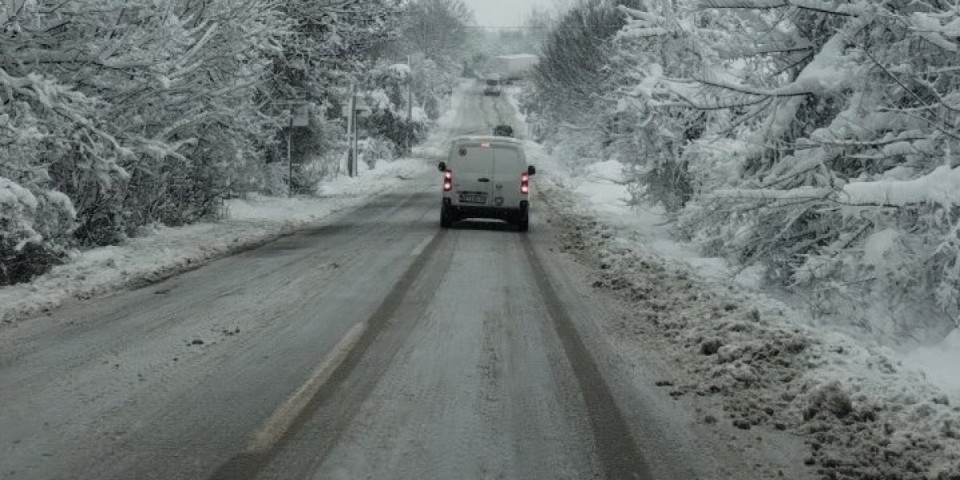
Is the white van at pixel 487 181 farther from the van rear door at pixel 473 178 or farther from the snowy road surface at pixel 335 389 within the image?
the snowy road surface at pixel 335 389

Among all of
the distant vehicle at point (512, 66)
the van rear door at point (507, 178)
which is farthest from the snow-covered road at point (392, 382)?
the distant vehicle at point (512, 66)

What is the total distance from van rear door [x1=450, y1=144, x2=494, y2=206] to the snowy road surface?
7.22 metres

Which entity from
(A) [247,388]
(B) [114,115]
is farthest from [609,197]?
(A) [247,388]

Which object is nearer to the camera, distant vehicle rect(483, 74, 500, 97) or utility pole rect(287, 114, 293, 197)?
utility pole rect(287, 114, 293, 197)

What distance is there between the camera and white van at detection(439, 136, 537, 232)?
18297 millimetres

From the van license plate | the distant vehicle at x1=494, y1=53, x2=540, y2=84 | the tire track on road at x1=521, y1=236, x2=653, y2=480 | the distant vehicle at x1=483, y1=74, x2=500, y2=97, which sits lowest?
the tire track on road at x1=521, y1=236, x2=653, y2=480

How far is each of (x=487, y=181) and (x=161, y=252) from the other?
6.99 m

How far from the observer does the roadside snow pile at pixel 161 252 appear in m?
9.95

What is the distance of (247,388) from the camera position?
6.01 m

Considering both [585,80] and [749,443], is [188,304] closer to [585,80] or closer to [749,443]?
[749,443]

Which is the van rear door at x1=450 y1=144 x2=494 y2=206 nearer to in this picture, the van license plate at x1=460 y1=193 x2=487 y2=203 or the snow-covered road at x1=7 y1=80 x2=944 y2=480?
the van license plate at x1=460 y1=193 x2=487 y2=203

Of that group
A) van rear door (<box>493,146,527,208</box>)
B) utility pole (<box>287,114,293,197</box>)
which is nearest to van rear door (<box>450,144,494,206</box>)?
van rear door (<box>493,146,527,208</box>)

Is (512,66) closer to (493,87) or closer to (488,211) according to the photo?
(493,87)

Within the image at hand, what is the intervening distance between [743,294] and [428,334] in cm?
393
